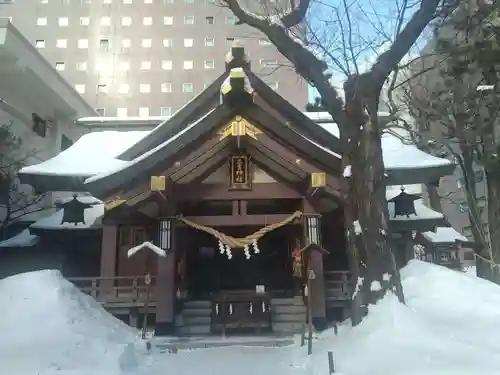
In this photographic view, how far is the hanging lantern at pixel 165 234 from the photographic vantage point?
13219 millimetres

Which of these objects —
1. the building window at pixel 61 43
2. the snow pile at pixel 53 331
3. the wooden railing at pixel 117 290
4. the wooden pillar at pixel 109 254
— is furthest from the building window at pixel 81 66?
the snow pile at pixel 53 331

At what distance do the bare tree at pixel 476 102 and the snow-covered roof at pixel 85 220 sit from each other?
11257 mm

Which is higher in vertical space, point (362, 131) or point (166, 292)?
point (362, 131)

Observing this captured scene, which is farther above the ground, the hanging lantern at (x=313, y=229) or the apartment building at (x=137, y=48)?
the apartment building at (x=137, y=48)

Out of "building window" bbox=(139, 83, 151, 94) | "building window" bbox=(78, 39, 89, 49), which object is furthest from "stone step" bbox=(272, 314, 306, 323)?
"building window" bbox=(78, 39, 89, 49)

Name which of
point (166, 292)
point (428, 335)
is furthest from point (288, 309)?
point (428, 335)

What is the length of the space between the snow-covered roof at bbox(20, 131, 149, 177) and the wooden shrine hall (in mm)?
213

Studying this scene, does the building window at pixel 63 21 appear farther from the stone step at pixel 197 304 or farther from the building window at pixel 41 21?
the stone step at pixel 197 304

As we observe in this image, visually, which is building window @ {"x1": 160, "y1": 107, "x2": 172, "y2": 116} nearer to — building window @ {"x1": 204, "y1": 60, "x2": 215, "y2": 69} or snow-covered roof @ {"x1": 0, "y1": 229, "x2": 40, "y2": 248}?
building window @ {"x1": 204, "y1": 60, "x2": 215, "y2": 69}

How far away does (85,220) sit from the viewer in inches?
651

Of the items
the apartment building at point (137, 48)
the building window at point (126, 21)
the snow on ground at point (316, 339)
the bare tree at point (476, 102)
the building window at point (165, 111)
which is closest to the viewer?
the snow on ground at point (316, 339)

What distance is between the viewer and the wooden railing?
1309 centimetres

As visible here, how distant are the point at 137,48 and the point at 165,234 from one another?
52.5m

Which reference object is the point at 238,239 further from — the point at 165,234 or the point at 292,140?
the point at 292,140
